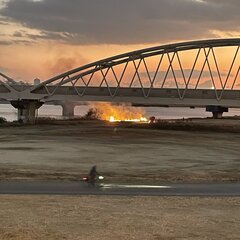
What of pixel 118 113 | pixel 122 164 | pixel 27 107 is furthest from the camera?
pixel 118 113

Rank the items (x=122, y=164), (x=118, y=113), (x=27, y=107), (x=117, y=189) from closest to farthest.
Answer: (x=117, y=189) → (x=122, y=164) → (x=27, y=107) → (x=118, y=113)

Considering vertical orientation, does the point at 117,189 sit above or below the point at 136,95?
below

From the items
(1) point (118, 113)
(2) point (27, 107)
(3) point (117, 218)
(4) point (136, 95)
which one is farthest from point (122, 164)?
(1) point (118, 113)

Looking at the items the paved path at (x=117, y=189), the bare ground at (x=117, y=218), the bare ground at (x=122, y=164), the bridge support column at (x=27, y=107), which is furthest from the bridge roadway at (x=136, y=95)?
the bare ground at (x=117, y=218)

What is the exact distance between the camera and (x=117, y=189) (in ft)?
67.0

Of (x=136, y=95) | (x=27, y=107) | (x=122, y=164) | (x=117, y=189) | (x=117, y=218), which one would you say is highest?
(x=136, y=95)

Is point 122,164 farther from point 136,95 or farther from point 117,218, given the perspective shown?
point 136,95

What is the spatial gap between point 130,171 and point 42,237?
17.2 meters

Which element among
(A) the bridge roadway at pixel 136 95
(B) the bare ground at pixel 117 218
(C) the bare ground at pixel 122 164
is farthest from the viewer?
(A) the bridge roadway at pixel 136 95

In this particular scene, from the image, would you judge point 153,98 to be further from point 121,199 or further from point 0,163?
point 121,199

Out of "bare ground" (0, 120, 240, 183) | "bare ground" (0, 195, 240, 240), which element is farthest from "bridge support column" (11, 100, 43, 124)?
"bare ground" (0, 195, 240, 240)

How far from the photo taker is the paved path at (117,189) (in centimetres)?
1931

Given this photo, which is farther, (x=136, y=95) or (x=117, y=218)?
(x=136, y=95)

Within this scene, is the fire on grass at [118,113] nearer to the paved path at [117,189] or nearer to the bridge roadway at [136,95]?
the bridge roadway at [136,95]
